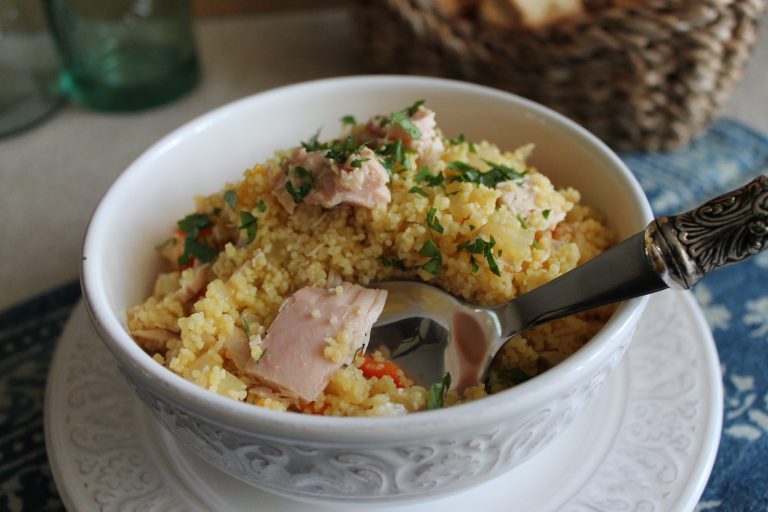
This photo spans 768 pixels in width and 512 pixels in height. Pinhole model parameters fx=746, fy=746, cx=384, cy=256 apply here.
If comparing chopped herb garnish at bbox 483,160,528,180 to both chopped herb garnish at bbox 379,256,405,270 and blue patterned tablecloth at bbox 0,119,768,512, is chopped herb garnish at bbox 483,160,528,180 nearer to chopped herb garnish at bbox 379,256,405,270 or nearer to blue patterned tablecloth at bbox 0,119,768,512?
chopped herb garnish at bbox 379,256,405,270

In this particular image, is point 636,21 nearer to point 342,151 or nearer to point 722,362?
point 722,362

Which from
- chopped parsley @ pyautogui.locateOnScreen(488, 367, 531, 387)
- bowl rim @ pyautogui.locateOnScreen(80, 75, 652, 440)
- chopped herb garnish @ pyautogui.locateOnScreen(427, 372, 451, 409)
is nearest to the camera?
bowl rim @ pyautogui.locateOnScreen(80, 75, 652, 440)

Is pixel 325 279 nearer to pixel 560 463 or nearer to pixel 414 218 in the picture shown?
pixel 414 218

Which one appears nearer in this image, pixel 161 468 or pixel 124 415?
pixel 161 468

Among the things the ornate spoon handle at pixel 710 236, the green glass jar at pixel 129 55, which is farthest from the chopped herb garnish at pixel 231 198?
the green glass jar at pixel 129 55

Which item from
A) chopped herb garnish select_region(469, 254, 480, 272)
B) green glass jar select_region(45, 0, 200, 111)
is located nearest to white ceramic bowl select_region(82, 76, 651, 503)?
chopped herb garnish select_region(469, 254, 480, 272)

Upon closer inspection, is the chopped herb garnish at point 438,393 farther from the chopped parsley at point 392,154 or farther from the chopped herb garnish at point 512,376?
the chopped parsley at point 392,154

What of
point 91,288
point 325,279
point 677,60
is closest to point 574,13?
point 677,60

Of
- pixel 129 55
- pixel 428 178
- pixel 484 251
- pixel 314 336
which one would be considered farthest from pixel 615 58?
pixel 129 55

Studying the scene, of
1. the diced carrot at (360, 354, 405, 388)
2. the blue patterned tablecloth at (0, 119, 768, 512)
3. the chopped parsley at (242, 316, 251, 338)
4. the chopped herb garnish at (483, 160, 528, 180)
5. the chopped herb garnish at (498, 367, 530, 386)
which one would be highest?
the chopped herb garnish at (483, 160, 528, 180)
